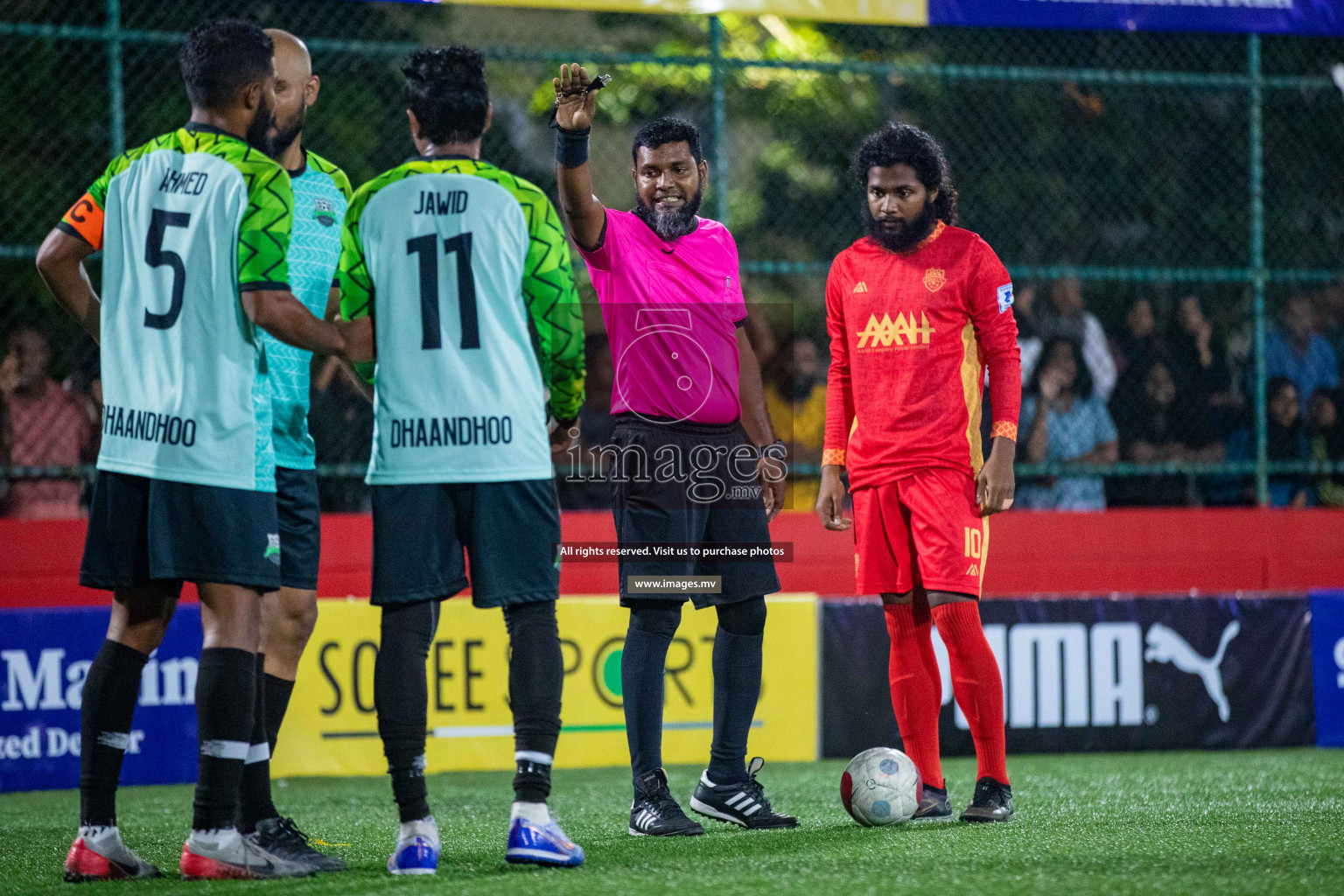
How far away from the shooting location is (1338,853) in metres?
3.92

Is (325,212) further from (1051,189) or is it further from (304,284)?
(1051,189)

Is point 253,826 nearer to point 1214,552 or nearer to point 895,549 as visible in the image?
point 895,549

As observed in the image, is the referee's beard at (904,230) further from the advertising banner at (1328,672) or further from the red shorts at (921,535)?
the advertising banner at (1328,672)

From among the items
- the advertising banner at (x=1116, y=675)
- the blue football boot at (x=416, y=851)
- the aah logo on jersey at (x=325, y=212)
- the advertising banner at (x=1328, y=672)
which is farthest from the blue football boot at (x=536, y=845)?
the advertising banner at (x=1328, y=672)

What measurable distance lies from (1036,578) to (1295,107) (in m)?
3.84

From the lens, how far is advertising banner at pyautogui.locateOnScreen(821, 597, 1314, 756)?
7.28 meters

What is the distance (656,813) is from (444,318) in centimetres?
170

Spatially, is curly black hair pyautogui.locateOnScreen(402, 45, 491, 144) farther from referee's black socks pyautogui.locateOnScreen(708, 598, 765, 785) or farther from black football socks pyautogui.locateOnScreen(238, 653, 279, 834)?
referee's black socks pyautogui.locateOnScreen(708, 598, 765, 785)

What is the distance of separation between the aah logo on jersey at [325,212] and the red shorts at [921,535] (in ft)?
6.12

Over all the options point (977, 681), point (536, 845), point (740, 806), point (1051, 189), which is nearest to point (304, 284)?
point (536, 845)

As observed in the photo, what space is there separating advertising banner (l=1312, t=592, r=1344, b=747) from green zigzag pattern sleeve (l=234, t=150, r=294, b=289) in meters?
6.01

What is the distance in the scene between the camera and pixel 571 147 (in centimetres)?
416

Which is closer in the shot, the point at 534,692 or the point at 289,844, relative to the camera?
the point at 534,692

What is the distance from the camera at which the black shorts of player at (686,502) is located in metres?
4.61
